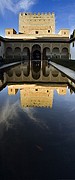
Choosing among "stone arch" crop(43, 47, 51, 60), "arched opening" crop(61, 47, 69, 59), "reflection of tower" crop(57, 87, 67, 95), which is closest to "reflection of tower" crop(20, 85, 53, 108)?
"reflection of tower" crop(57, 87, 67, 95)

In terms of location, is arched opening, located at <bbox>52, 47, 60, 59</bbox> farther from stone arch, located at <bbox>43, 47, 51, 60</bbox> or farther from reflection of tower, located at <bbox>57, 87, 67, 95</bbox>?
reflection of tower, located at <bbox>57, 87, 67, 95</bbox>

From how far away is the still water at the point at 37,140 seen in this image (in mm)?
2299

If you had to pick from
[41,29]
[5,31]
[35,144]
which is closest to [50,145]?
[35,144]

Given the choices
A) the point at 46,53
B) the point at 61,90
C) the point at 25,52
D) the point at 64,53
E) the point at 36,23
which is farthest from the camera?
the point at 36,23

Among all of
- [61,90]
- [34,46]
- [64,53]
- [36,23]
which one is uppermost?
[36,23]

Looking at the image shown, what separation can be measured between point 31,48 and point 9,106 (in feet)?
130

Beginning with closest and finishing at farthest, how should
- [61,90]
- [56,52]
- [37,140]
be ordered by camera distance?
1. [37,140]
2. [61,90]
3. [56,52]

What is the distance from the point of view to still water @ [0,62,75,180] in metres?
2.30

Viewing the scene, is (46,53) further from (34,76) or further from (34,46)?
(34,76)

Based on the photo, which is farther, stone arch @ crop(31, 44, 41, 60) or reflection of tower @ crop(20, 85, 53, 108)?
stone arch @ crop(31, 44, 41, 60)

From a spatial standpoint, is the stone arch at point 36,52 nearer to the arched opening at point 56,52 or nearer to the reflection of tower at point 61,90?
the arched opening at point 56,52

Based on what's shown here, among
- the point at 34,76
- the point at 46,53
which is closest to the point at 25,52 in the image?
the point at 46,53

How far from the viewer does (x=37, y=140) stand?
10.1 ft

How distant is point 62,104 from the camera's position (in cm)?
538
